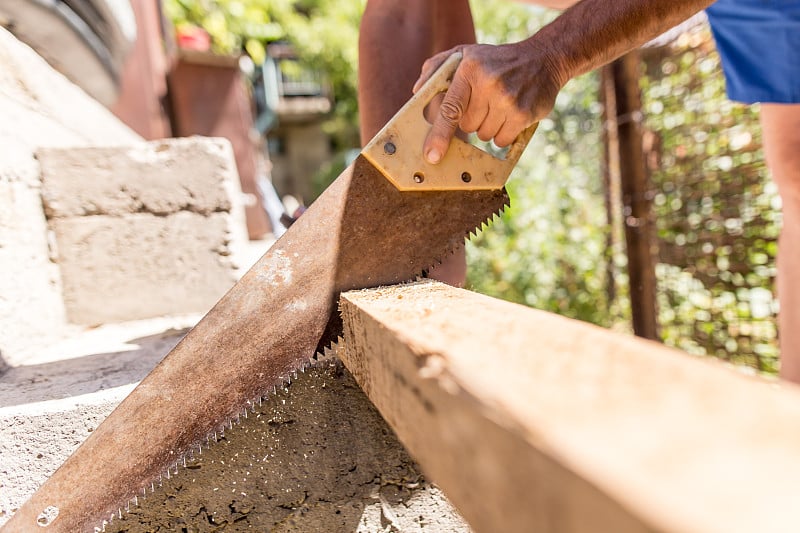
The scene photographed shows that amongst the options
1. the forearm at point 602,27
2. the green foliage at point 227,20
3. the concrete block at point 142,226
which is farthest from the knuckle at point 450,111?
the green foliage at point 227,20

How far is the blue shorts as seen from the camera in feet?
6.68

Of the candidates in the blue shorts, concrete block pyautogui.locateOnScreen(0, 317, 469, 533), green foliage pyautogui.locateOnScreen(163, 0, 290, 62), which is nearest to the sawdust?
concrete block pyautogui.locateOnScreen(0, 317, 469, 533)

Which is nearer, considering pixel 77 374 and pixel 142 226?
pixel 77 374

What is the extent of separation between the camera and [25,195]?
1902 millimetres

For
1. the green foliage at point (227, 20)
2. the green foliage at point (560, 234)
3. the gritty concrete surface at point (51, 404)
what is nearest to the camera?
the gritty concrete surface at point (51, 404)

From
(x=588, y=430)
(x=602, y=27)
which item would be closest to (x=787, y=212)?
(x=602, y=27)

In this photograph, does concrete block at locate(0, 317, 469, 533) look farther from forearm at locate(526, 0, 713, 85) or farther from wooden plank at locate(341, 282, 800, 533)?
forearm at locate(526, 0, 713, 85)

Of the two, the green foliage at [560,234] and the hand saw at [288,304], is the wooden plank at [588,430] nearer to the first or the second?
the hand saw at [288,304]

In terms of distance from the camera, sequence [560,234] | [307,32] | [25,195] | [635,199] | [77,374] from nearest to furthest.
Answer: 1. [77,374]
2. [25,195]
3. [635,199]
4. [560,234]
5. [307,32]

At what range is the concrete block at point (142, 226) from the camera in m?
2.08

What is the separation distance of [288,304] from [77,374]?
75 centimetres

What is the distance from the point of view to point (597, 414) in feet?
1.55

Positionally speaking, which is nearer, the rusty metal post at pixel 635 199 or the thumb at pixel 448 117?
the thumb at pixel 448 117

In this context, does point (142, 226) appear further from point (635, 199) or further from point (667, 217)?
point (667, 217)
